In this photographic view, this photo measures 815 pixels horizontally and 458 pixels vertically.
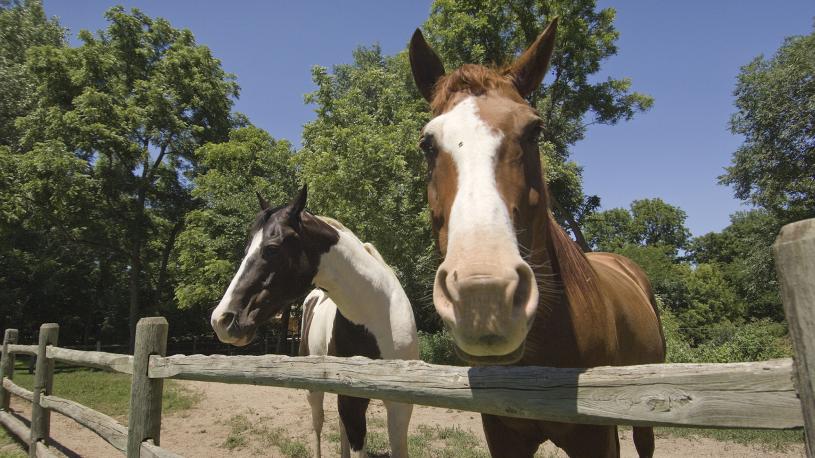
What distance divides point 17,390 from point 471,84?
316 inches

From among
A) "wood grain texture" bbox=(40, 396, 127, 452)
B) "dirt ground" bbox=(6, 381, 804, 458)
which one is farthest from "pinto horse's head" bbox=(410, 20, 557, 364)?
"dirt ground" bbox=(6, 381, 804, 458)

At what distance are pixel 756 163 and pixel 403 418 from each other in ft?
55.7

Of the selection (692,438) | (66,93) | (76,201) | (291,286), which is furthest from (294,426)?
(66,93)

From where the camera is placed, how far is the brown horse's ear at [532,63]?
6.27ft

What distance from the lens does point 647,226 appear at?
45.7 metres

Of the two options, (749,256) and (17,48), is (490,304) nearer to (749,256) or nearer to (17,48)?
(749,256)

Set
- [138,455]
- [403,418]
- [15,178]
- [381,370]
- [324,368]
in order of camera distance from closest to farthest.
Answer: [381,370], [324,368], [138,455], [403,418], [15,178]

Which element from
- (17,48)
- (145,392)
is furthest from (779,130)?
(17,48)

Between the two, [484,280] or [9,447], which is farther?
[9,447]

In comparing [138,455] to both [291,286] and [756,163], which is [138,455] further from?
[756,163]

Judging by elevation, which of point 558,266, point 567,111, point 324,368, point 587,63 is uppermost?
point 587,63

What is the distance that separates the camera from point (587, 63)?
14672mm

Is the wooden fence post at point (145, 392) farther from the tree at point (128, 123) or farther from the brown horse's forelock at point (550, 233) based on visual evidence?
the tree at point (128, 123)

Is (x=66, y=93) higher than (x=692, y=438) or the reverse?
higher
